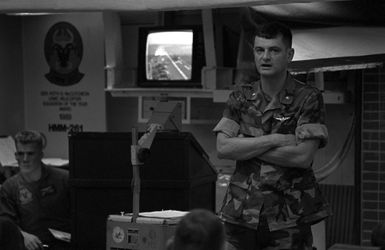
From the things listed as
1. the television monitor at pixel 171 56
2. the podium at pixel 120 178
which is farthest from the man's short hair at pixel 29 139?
the television monitor at pixel 171 56

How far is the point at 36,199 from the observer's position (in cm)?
562

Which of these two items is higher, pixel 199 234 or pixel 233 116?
pixel 233 116

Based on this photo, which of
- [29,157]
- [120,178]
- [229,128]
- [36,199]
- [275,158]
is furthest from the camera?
[29,157]

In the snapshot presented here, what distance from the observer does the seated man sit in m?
5.58

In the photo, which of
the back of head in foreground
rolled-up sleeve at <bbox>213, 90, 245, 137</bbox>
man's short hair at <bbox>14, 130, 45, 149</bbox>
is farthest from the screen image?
the back of head in foreground

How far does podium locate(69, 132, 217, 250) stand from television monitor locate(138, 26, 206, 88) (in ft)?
7.47

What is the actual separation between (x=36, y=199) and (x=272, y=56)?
2539 mm

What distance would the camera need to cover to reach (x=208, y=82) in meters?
→ 6.99

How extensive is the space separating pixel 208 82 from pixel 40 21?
2432 millimetres

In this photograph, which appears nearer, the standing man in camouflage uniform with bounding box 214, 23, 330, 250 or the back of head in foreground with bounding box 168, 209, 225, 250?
the back of head in foreground with bounding box 168, 209, 225, 250

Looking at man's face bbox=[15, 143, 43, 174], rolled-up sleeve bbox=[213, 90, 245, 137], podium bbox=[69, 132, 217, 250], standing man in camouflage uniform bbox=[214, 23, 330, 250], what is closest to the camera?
standing man in camouflage uniform bbox=[214, 23, 330, 250]

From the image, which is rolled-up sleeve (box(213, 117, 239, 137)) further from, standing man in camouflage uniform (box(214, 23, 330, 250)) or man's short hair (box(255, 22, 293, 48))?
man's short hair (box(255, 22, 293, 48))

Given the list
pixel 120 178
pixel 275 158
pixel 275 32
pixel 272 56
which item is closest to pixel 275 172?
pixel 275 158

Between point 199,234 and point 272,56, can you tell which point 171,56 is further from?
point 199,234
